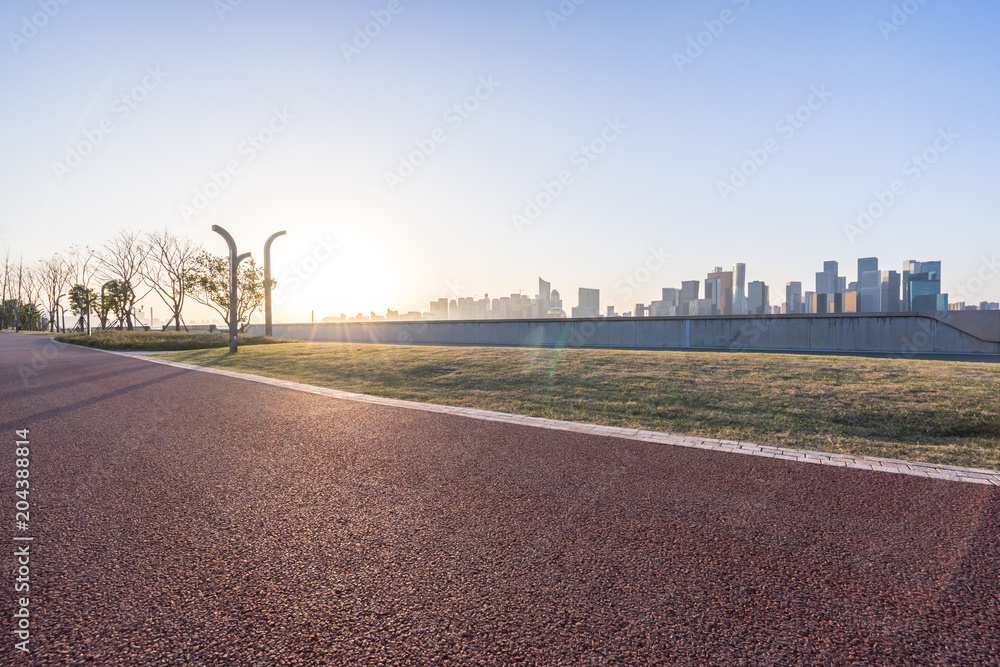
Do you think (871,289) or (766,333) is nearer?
(766,333)

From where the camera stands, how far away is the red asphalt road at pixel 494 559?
2.27 meters

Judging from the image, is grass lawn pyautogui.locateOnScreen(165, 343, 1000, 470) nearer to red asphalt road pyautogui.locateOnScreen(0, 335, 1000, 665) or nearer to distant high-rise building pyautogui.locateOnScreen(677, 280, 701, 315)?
red asphalt road pyautogui.locateOnScreen(0, 335, 1000, 665)

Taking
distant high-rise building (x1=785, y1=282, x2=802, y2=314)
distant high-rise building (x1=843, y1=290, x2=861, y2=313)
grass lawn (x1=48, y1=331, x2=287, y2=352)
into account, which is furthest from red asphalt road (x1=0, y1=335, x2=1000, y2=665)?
distant high-rise building (x1=785, y1=282, x2=802, y2=314)

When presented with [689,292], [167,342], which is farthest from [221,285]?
[689,292]

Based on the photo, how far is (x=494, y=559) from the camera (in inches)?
120

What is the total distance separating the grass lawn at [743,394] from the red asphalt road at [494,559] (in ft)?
5.72

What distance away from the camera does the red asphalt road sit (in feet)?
7.46

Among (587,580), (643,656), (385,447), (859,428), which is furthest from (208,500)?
(859,428)

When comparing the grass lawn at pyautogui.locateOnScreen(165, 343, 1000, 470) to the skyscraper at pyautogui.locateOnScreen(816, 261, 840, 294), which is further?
the skyscraper at pyautogui.locateOnScreen(816, 261, 840, 294)

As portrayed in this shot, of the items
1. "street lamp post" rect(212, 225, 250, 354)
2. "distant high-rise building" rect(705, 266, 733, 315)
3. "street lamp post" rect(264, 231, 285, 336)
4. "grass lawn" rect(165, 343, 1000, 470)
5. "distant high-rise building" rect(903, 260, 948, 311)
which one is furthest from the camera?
"distant high-rise building" rect(705, 266, 733, 315)

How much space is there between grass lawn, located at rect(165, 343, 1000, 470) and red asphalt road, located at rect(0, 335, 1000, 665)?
174 cm

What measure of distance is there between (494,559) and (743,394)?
6.98 metres

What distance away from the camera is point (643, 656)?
2170 mm

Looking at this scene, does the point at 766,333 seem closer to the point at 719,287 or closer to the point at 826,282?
the point at 719,287
